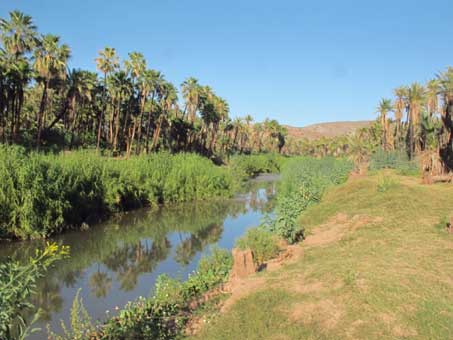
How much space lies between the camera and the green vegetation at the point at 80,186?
50.6 ft

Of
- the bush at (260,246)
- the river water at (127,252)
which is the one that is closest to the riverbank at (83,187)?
the river water at (127,252)

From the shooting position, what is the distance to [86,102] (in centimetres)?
4778

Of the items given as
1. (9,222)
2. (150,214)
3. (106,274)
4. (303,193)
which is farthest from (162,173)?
(106,274)

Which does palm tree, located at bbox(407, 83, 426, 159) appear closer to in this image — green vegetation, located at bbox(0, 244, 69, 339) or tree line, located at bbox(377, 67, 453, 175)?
tree line, located at bbox(377, 67, 453, 175)

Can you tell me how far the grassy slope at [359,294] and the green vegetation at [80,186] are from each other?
10.9 metres

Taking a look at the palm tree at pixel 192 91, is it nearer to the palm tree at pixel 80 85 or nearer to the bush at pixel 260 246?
the palm tree at pixel 80 85

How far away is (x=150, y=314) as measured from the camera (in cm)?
738

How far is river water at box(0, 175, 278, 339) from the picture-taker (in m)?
10.6

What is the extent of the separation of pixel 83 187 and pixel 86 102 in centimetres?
3152

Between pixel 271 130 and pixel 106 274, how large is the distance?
86.2 m

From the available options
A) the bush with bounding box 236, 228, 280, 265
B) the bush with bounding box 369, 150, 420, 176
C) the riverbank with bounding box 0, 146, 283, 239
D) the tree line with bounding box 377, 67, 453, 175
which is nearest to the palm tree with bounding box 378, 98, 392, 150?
the tree line with bounding box 377, 67, 453, 175

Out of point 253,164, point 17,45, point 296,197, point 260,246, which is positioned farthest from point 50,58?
point 253,164

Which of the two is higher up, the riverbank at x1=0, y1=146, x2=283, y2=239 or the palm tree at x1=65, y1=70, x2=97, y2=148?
the palm tree at x1=65, y1=70, x2=97, y2=148

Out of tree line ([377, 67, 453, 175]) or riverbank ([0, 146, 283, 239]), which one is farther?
tree line ([377, 67, 453, 175])
